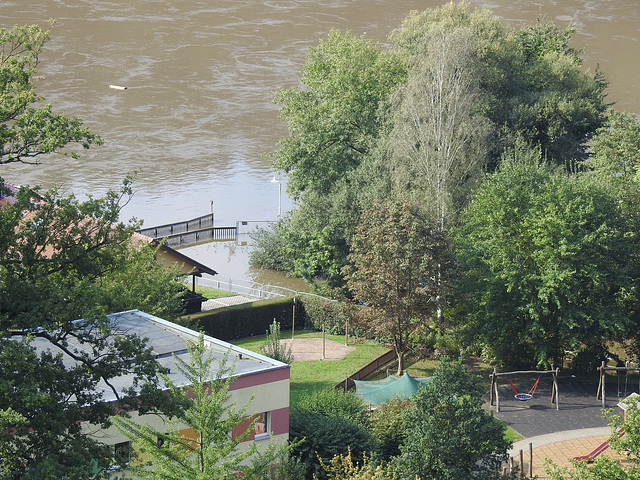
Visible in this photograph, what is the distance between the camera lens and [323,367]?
31562 mm

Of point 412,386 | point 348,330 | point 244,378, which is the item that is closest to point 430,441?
point 244,378

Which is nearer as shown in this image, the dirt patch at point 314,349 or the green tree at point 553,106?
the dirt patch at point 314,349

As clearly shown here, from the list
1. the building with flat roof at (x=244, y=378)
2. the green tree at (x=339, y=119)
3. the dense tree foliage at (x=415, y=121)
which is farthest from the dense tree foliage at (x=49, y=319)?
the green tree at (x=339, y=119)

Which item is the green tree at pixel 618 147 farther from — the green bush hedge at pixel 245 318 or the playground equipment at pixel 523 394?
the green bush hedge at pixel 245 318

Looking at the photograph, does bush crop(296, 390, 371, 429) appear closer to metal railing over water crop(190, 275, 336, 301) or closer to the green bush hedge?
the green bush hedge

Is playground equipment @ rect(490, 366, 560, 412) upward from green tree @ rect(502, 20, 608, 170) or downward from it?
downward

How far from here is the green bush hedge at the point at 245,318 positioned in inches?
1371

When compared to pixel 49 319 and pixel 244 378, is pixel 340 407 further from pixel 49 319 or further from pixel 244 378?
pixel 49 319

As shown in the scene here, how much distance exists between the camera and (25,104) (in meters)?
15.4

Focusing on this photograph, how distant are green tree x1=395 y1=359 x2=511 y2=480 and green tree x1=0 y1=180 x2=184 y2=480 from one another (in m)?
6.67

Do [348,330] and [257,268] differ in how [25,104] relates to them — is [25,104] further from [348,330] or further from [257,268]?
[257,268]

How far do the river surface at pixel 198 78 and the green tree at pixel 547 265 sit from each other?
20.4 metres

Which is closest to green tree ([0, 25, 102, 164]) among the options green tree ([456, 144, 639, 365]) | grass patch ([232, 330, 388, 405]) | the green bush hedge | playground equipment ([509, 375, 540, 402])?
grass patch ([232, 330, 388, 405])

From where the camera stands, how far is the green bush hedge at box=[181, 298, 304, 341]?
3481 cm
